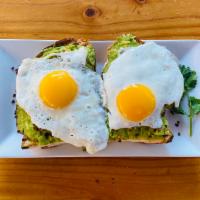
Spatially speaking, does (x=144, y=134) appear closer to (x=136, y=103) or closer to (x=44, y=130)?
(x=136, y=103)

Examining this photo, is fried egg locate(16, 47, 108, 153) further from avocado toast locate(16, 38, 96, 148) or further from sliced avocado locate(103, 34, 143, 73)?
sliced avocado locate(103, 34, 143, 73)

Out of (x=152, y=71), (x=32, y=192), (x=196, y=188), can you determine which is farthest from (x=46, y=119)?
(x=196, y=188)

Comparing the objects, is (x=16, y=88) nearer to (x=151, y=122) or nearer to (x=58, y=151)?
(x=58, y=151)

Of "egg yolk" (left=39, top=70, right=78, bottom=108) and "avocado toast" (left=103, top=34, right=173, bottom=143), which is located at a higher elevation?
"egg yolk" (left=39, top=70, right=78, bottom=108)

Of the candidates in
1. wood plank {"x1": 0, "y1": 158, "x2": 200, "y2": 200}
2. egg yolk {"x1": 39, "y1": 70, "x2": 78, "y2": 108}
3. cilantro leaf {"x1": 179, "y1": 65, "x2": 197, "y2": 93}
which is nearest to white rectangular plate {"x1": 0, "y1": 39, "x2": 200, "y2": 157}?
cilantro leaf {"x1": 179, "y1": 65, "x2": 197, "y2": 93}

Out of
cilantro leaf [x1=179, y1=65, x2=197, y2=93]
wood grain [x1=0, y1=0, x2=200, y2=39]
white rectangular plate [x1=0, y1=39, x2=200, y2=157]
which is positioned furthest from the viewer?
wood grain [x1=0, y1=0, x2=200, y2=39]

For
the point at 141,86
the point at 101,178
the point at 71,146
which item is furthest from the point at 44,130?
the point at 141,86
